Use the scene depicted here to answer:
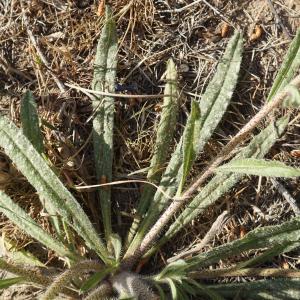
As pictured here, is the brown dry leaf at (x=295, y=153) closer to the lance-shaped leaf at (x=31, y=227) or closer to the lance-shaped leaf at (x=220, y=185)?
the lance-shaped leaf at (x=220, y=185)

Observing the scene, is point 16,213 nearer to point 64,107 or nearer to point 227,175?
point 64,107

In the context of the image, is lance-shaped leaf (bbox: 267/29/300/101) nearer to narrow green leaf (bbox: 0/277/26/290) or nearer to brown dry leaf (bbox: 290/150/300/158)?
brown dry leaf (bbox: 290/150/300/158)

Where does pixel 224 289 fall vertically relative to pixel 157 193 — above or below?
below

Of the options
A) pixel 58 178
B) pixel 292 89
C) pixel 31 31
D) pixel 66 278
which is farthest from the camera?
pixel 31 31

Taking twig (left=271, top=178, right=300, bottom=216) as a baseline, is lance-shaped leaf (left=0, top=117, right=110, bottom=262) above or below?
above

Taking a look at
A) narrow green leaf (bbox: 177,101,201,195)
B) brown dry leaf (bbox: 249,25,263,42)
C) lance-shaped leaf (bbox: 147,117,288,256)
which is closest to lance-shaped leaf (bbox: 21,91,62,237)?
lance-shaped leaf (bbox: 147,117,288,256)

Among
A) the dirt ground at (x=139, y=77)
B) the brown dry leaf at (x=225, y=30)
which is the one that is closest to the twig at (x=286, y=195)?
the dirt ground at (x=139, y=77)

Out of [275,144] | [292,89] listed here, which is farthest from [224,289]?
[292,89]

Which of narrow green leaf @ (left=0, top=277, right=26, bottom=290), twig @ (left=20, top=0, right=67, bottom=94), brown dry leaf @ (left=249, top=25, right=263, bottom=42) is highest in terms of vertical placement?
twig @ (left=20, top=0, right=67, bottom=94)
